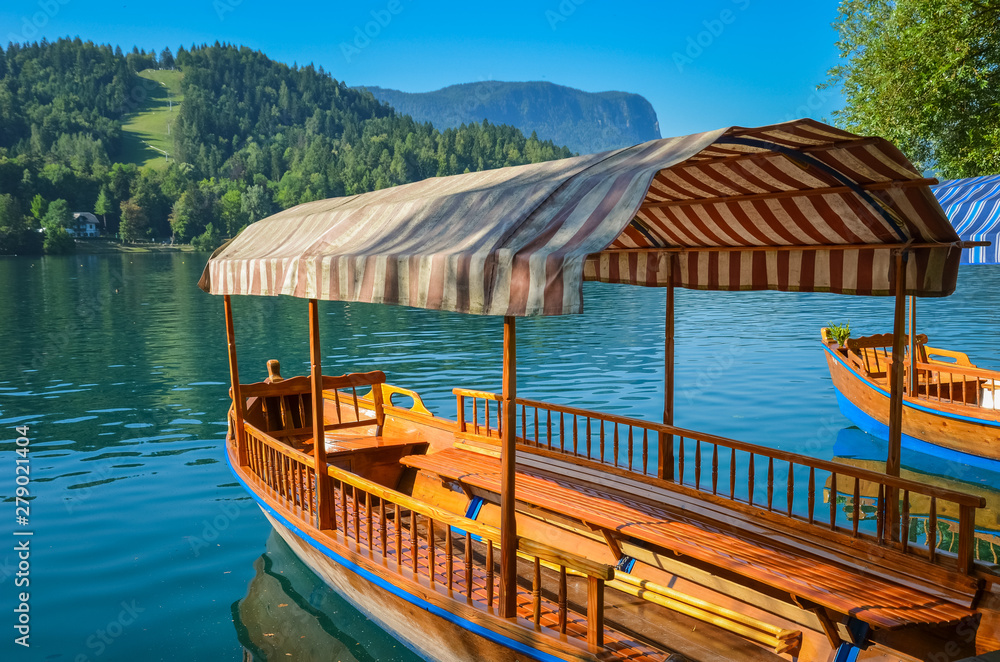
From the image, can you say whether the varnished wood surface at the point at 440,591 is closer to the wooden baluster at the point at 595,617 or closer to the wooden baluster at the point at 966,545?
the wooden baluster at the point at 595,617

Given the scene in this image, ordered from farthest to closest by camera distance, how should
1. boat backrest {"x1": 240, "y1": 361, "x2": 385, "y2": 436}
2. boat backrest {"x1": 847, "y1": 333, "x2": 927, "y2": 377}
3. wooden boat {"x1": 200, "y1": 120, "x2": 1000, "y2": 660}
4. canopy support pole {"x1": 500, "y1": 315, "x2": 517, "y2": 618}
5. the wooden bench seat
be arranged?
boat backrest {"x1": 847, "y1": 333, "x2": 927, "y2": 377} → boat backrest {"x1": 240, "y1": 361, "x2": 385, "y2": 436} → the wooden bench seat → canopy support pole {"x1": 500, "y1": 315, "x2": 517, "y2": 618} → wooden boat {"x1": 200, "y1": 120, "x2": 1000, "y2": 660}

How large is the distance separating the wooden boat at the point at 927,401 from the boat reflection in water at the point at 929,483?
314mm

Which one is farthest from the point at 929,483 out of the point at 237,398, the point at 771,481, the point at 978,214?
the point at 237,398

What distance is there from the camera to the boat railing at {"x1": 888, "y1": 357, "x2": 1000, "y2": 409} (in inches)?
462

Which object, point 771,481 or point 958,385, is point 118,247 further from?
point 771,481

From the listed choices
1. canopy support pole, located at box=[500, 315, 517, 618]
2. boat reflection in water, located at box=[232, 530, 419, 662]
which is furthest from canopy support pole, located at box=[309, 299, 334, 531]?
canopy support pole, located at box=[500, 315, 517, 618]

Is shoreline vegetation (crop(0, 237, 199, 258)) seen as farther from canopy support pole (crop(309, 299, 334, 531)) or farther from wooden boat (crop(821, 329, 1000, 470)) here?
canopy support pole (crop(309, 299, 334, 531))

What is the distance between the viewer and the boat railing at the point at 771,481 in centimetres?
562

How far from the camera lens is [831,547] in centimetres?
594

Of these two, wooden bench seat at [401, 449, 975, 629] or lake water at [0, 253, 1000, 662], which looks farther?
lake water at [0, 253, 1000, 662]

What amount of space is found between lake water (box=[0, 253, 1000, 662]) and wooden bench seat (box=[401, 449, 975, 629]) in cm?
204

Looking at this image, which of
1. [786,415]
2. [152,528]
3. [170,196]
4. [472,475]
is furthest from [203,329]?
[170,196]

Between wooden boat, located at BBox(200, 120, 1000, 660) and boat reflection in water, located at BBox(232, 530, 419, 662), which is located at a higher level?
wooden boat, located at BBox(200, 120, 1000, 660)

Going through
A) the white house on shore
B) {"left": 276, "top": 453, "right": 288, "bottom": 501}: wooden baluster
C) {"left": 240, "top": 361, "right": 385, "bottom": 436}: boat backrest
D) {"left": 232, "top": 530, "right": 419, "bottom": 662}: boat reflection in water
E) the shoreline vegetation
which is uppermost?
the white house on shore
